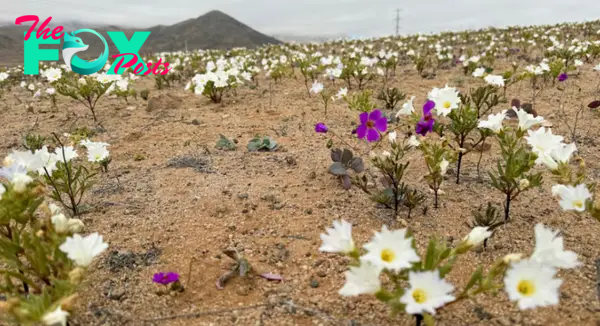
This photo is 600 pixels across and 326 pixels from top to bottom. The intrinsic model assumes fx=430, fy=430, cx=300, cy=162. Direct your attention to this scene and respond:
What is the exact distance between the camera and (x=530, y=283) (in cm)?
133

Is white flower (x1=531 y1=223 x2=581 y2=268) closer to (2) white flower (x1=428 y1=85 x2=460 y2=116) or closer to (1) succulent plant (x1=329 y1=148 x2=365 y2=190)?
(2) white flower (x1=428 y1=85 x2=460 y2=116)

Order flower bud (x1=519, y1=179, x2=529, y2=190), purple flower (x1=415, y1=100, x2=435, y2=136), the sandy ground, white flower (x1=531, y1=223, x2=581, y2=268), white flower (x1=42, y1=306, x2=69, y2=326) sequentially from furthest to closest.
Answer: purple flower (x1=415, y1=100, x2=435, y2=136)
flower bud (x1=519, y1=179, x2=529, y2=190)
the sandy ground
white flower (x1=531, y1=223, x2=581, y2=268)
white flower (x1=42, y1=306, x2=69, y2=326)

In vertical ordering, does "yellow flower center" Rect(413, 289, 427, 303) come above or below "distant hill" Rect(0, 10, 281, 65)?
below

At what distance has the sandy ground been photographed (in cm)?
187

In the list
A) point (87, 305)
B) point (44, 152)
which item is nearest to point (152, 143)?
point (44, 152)

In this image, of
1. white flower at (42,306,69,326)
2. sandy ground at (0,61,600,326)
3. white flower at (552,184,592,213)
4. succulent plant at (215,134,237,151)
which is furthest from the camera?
succulent plant at (215,134,237,151)

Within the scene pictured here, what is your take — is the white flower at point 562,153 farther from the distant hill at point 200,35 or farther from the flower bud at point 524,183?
the distant hill at point 200,35

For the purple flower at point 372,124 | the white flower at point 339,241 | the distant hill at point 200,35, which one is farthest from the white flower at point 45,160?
the distant hill at point 200,35

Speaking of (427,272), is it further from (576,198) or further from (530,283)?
(576,198)

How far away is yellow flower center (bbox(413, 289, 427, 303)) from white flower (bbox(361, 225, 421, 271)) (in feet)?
0.29

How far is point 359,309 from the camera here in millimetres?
1867

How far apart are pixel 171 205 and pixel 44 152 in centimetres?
89

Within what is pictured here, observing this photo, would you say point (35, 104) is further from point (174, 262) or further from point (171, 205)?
point (174, 262)

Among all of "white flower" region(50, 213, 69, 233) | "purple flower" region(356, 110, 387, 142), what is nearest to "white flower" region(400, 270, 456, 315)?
"white flower" region(50, 213, 69, 233)
